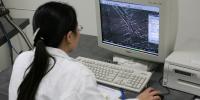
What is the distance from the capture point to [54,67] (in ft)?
3.68

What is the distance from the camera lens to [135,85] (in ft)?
4.88

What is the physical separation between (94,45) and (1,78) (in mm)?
629

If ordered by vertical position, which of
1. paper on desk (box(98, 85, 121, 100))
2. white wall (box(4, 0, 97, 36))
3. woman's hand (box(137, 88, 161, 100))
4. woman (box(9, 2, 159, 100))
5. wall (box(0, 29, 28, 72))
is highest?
woman (box(9, 2, 159, 100))

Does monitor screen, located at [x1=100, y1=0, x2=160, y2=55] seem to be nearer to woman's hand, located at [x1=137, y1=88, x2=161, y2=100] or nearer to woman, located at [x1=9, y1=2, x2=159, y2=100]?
woman's hand, located at [x1=137, y1=88, x2=161, y2=100]

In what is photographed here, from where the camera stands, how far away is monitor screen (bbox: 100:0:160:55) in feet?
5.00

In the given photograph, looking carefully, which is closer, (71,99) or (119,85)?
(71,99)

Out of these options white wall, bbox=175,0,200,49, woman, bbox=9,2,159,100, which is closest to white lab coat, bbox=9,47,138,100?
woman, bbox=9,2,159,100

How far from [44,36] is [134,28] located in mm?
575

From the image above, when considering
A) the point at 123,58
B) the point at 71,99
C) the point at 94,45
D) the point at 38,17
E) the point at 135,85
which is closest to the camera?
the point at 71,99

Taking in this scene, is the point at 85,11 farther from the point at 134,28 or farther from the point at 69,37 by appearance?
the point at 69,37

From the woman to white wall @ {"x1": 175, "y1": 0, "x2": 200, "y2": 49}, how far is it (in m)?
0.78

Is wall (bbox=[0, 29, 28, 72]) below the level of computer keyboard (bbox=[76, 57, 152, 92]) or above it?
below

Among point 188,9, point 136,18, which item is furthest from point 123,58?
point 188,9

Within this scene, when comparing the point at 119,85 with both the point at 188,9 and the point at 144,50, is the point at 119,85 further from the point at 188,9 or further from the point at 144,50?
the point at 188,9
